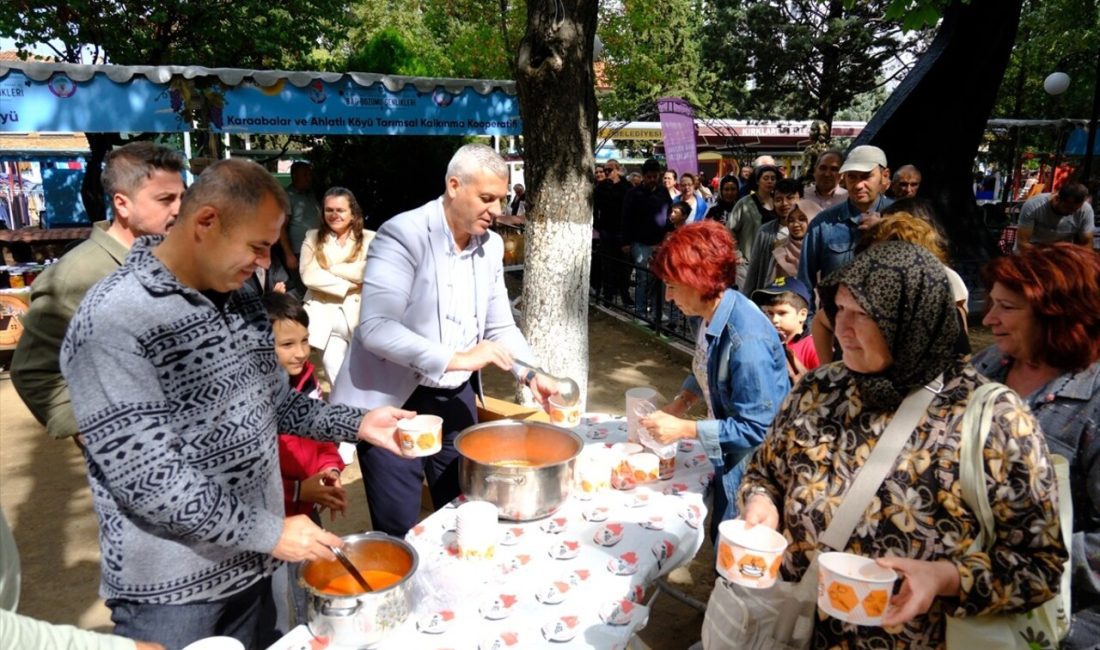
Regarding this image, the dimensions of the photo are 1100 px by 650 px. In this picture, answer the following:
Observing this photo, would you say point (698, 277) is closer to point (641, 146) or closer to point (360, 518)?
point (360, 518)

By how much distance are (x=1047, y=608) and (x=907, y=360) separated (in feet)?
2.15

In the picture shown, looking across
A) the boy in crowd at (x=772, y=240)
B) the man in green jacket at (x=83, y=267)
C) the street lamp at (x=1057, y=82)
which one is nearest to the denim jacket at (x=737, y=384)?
the man in green jacket at (x=83, y=267)

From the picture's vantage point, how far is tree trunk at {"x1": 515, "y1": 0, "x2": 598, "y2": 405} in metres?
4.06

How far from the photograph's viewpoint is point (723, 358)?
8.21 feet

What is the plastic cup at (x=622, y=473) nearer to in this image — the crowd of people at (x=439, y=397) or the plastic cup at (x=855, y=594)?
the crowd of people at (x=439, y=397)

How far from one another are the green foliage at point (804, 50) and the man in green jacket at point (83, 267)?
2555cm

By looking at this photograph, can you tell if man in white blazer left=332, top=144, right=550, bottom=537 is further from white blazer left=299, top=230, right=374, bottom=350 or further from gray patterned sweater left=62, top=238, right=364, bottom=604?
white blazer left=299, top=230, right=374, bottom=350

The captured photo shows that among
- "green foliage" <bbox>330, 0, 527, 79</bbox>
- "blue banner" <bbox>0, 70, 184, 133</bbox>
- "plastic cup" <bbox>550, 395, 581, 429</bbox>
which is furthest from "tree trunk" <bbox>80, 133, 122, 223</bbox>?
"plastic cup" <bbox>550, 395, 581, 429</bbox>

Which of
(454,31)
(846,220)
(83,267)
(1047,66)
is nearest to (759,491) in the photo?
(83,267)

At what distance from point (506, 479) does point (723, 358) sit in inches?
36.7

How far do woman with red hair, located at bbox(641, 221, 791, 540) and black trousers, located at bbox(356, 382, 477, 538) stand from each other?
34.6 inches

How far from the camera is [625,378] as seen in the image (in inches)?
278

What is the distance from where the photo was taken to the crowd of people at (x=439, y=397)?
1488mm

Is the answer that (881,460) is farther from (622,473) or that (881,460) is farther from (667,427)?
(622,473)
